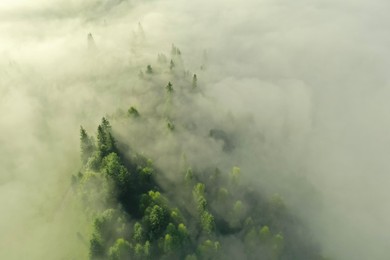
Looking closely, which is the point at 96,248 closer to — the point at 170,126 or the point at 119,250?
the point at 119,250

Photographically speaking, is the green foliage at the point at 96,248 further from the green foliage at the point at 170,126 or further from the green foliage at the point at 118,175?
the green foliage at the point at 170,126

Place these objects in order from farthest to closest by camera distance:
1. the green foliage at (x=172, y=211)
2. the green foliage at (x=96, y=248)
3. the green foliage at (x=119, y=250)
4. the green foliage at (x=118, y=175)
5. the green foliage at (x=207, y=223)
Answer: the green foliage at (x=207, y=223), the green foliage at (x=118, y=175), the green foliage at (x=172, y=211), the green foliage at (x=96, y=248), the green foliage at (x=119, y=250)

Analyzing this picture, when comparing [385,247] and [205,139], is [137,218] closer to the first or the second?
[205,139]

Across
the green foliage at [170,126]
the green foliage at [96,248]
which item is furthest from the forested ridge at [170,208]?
the green foliage at [170,126]

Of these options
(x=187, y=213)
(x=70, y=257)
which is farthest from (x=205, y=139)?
(x=70, y=257)

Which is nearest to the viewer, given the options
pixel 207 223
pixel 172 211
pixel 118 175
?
pixel 118 175

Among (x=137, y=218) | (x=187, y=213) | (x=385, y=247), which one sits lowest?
(x=385, y=247)

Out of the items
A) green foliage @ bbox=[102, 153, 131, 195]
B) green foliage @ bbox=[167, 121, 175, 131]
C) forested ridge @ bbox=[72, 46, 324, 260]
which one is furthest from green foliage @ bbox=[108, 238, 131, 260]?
green foliage @ bbox=[167, 121, 175, 131]

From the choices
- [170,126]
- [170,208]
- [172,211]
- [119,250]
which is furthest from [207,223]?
[170,126]
